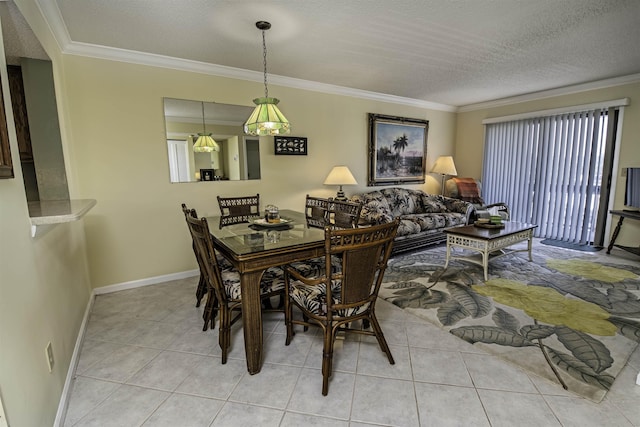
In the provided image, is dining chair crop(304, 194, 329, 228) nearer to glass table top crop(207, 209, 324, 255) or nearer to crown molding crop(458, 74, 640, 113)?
glass table top crop(207, 209, 324, 255)

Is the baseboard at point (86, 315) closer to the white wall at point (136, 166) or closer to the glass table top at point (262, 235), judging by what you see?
the white wall at point (136, 166)

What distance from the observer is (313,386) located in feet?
5.94

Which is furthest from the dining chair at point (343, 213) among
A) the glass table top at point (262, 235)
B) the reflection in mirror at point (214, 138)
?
the reflection in mirror at point (214, 138)

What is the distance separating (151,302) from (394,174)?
167 inches

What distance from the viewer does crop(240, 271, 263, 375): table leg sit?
5.90 feet

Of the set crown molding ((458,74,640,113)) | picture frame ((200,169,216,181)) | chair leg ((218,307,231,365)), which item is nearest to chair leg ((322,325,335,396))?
chair leg ((218,307,231,365))

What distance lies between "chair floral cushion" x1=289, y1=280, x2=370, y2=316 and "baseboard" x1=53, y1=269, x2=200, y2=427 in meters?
1.35

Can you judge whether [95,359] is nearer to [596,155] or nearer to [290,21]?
[290,21]

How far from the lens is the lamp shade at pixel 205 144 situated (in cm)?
350

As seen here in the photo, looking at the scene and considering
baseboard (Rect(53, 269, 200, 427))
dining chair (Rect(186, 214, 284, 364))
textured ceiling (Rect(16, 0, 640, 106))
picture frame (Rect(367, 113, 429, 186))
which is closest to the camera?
baseboard (Rect(53, 269, 200, 427))

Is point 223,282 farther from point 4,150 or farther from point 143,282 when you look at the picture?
point 143,282

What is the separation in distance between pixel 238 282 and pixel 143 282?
1.93 meters

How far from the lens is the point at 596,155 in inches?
178

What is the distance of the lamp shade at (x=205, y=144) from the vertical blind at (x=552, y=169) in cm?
512
